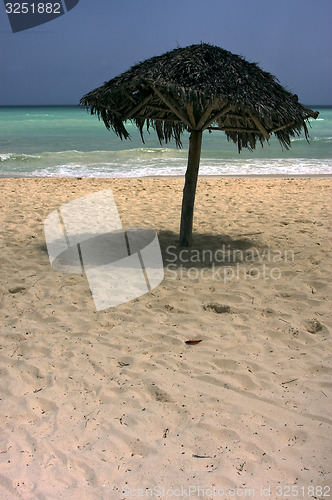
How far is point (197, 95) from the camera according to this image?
4355mm

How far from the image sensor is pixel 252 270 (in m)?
4.82

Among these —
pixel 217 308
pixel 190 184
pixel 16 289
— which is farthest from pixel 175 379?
pixel 190 184

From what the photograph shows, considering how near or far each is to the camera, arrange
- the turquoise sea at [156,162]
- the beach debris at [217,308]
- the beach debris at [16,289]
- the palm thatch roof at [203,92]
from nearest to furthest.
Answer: the beach debris at [217,308], the beach debris at [16,289], the palm thatch roof at [203,92], the turquoise sea at [156,162]

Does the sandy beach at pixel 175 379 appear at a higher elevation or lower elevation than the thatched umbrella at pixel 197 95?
lower

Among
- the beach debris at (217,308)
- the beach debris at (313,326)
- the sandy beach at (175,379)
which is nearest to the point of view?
the sandy beach at (175,379)

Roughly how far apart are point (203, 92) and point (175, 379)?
2761 millimetres

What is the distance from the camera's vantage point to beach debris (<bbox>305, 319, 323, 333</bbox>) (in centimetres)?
362

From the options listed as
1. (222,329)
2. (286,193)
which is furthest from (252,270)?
(286,193)

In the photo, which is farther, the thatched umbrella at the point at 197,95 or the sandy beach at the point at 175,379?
the thatched umbrella at the point at 197,95

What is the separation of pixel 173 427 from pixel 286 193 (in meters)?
6.99

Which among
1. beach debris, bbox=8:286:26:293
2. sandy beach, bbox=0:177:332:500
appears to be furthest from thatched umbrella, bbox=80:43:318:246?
beach debris, bbox=8:286:26:293

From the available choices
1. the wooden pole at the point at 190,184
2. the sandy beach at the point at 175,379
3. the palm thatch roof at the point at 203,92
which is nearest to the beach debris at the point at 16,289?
the sandy beach at the point at 175,379

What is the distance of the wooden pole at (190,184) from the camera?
5.30 m

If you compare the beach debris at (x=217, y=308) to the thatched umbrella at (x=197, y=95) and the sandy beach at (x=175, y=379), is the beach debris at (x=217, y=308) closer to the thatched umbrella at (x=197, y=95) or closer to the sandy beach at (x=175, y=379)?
the sandy beach at (x=175, y=379)
